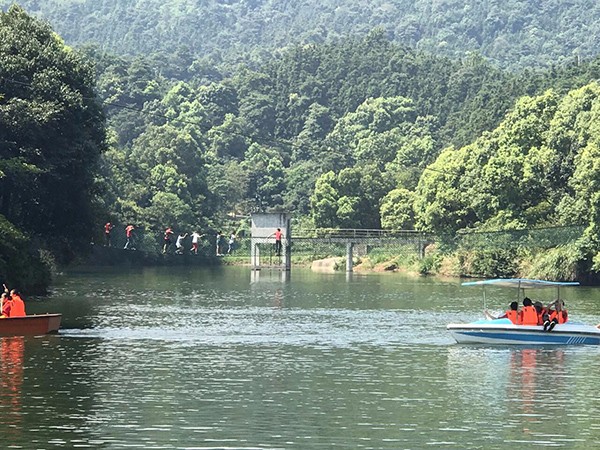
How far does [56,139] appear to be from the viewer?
268ft

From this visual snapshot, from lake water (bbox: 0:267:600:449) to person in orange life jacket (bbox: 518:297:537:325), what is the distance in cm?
188

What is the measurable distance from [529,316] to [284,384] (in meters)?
16.4

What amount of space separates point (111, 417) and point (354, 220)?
147m

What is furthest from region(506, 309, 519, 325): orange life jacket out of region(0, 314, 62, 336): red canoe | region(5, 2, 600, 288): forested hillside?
region(5, 2, 600, 288): forested hillside

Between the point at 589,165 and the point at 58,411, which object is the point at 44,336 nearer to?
the point at 58,411

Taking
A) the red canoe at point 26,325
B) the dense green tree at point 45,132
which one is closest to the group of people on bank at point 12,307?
the red canoe at point 26,325

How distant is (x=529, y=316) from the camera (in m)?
56.0

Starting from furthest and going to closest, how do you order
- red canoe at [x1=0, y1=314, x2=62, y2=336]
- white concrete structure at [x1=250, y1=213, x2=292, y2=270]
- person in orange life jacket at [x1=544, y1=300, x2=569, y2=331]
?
white concrete structure at [x1=250, y1=213, x2=292, y2=270] < person in orange life jacket at [x1=544, y1=300, x2=569, y2=331] < red canoe at [x1=0, y1=314, x2=62, y2=336]

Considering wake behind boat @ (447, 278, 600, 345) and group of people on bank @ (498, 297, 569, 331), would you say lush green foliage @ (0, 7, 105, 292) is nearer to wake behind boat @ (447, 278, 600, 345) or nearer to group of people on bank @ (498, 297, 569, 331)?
wake behind boat @ (447, 278, 600, 345)

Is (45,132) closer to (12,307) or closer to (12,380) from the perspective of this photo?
(12,307)

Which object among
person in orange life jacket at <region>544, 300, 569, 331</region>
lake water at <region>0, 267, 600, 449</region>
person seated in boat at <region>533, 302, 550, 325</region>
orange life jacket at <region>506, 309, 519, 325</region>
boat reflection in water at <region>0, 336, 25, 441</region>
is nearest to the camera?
lake water at <region>0, 267, 600, 449</region>

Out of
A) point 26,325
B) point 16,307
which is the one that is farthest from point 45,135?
point 26,325

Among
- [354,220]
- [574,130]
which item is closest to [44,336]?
[574,130]

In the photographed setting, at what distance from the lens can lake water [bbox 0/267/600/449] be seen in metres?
33.8
